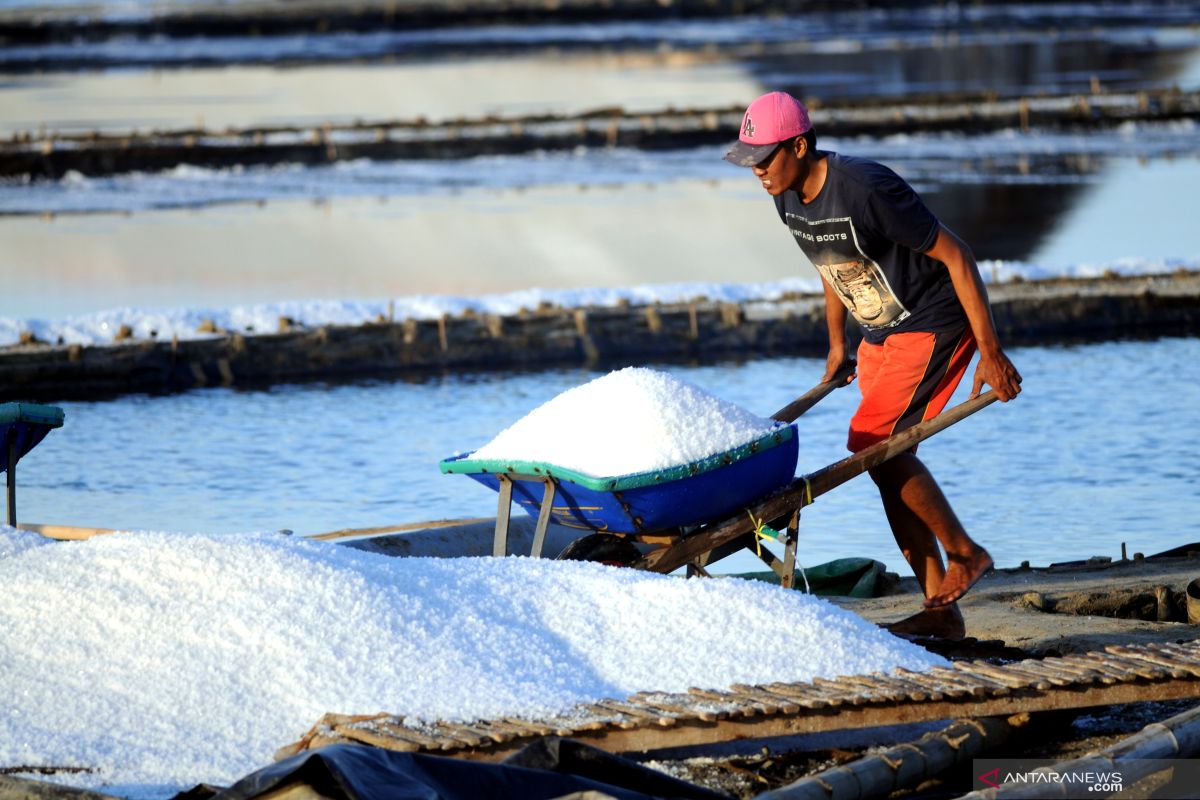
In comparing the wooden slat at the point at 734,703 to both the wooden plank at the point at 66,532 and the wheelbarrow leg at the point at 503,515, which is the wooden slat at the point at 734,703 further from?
the wooden plank at the point at 66,532

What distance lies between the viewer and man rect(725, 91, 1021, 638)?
421 centimetres

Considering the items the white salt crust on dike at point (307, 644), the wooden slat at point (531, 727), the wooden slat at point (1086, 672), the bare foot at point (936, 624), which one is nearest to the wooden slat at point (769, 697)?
the white salt crust on dike at point (307, 644)

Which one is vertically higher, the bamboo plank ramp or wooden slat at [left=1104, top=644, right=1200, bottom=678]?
wooden slat at [left=1104, top=644, right=1200, bottom=678]

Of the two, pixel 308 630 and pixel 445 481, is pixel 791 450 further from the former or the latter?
pixel 445 481

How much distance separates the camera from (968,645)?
409cm

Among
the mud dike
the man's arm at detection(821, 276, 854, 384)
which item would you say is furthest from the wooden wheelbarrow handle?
the mud dike

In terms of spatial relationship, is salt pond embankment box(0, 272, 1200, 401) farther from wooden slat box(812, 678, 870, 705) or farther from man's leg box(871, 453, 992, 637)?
wooden slat box(812, 678, 870, 705)

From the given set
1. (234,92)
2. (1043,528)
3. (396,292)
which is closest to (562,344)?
(396,292)

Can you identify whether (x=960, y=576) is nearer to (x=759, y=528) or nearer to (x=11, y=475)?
(x=759, y=528)

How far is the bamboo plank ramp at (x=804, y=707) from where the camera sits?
10.8ft

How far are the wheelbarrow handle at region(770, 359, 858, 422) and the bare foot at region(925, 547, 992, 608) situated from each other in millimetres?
528

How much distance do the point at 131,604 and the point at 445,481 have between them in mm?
3732

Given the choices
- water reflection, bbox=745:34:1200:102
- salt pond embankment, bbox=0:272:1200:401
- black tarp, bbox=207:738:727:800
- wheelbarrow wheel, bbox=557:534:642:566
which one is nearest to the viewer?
black tarp, bbox=207:738:727:800

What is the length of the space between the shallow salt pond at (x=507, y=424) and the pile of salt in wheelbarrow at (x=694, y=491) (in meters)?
1.66
